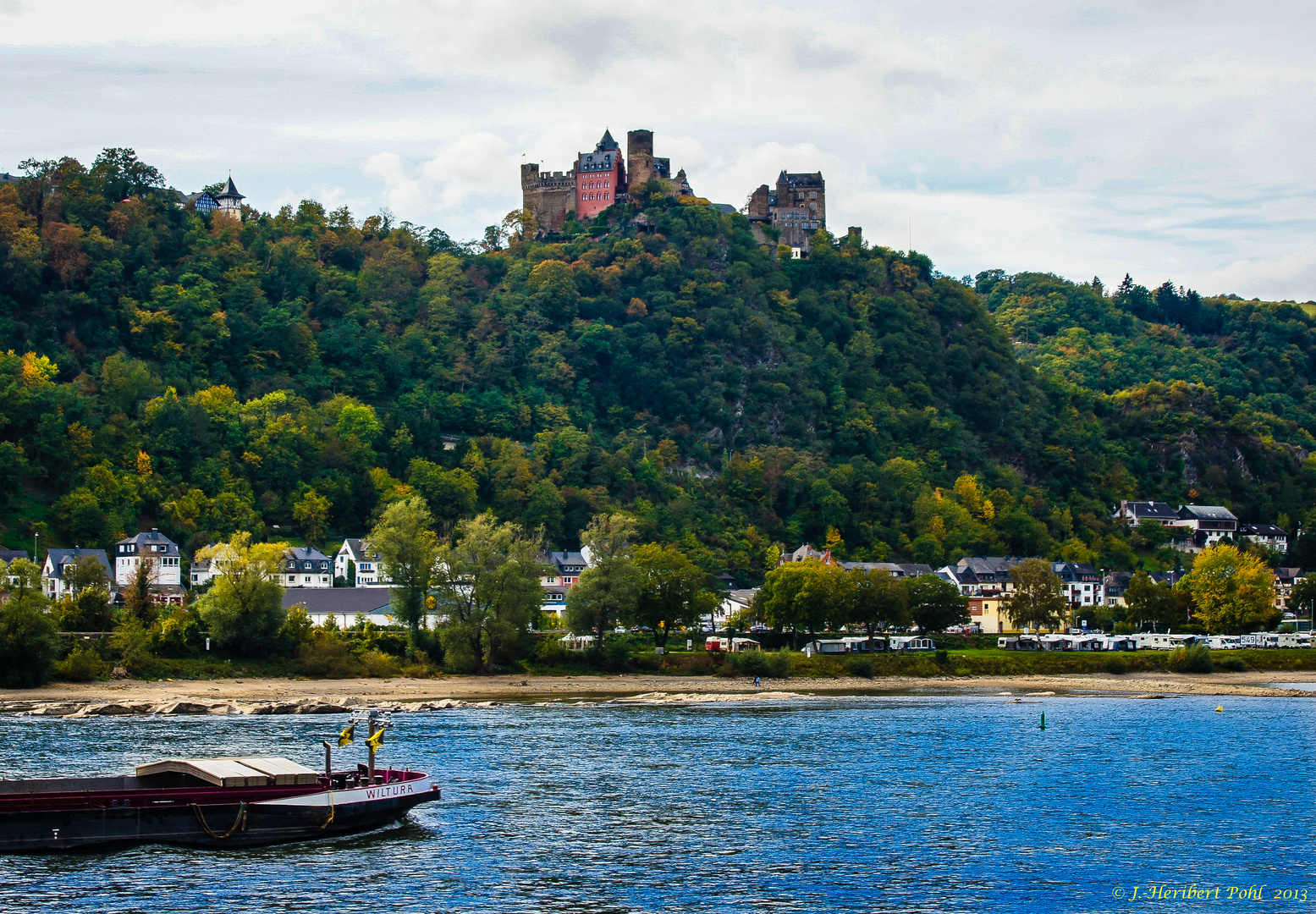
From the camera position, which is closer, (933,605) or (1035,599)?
(933,605)

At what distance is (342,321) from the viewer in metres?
177

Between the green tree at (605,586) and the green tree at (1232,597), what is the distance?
190ft

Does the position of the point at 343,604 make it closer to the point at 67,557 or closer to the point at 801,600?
the point at 67,557

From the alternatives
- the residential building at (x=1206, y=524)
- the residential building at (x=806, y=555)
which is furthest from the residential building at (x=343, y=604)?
the residential building at (x=1206, y=524)

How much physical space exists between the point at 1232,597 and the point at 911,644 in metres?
33.5

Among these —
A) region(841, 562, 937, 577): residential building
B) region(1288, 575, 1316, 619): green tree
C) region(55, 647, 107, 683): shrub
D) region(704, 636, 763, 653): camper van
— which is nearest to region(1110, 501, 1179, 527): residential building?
region(1288, 575, 1316, 619): green tree

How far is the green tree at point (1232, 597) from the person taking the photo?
12706cm

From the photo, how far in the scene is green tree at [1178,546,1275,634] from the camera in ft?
417

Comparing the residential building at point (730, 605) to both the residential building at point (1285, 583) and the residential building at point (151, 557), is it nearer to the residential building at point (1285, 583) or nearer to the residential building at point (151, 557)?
the residential building at point (151, 557)

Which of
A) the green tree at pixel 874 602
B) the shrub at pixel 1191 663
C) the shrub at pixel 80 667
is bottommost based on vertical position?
the shrub at pixel 1191 663

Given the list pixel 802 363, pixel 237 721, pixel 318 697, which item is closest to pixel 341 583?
pixel 318 697

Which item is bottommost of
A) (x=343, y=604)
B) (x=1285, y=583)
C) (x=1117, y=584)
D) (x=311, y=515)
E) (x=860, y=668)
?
(x=860, y=668)

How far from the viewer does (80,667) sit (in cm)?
8569

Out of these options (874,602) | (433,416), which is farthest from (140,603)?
(433,416)
